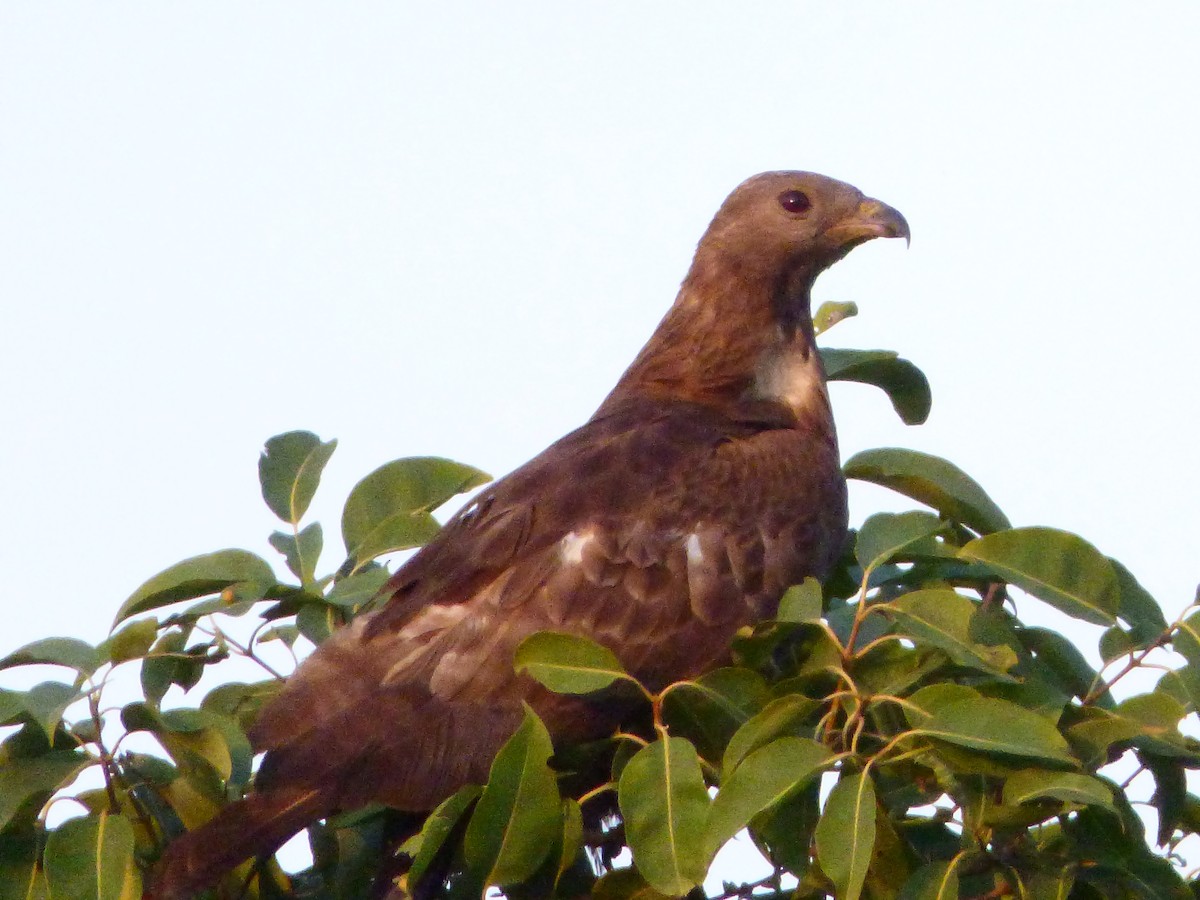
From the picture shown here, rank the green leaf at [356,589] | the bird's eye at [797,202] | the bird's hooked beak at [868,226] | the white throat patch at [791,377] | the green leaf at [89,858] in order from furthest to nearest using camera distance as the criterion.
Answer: the bird's eye at [797,202]
the bird's hooked beak at [868,226]
the white throat patch at [791,377]
the green leaf at [356,589]
the green leaf at [89,858]

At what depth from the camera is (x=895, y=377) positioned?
15.4 ft

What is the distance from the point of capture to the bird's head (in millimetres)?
5629

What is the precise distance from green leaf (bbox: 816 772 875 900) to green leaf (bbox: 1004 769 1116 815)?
0.82 feet

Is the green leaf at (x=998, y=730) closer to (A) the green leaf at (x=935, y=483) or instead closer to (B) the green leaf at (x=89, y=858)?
(A) the green leaf at (x=935, y=483)

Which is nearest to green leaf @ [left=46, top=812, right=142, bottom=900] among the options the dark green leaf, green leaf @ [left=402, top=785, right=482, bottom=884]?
green leaf @ [left=402, top=785, right=482, bottom=884]

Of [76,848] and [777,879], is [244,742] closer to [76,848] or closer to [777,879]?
[76,848]

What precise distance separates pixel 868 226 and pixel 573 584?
1.96 meters

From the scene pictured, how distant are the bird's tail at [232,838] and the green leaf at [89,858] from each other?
Result: 17 centimetres

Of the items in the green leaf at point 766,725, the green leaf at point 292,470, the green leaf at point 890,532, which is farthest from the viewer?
the green leaf at point 292,470

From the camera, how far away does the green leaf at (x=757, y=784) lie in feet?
8.89

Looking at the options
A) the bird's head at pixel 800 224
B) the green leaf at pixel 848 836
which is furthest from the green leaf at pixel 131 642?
the bird's head at pixel 800 224

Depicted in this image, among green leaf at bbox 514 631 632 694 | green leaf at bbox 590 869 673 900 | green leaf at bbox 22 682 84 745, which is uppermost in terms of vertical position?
green leaf at bbox 22 682 84 745

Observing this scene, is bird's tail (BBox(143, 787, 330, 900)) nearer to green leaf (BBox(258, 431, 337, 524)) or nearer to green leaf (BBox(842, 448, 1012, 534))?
green leaf (BBox(258, 431, 337, 524))

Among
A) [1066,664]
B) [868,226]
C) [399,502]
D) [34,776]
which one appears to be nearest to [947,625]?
[1066,664]
